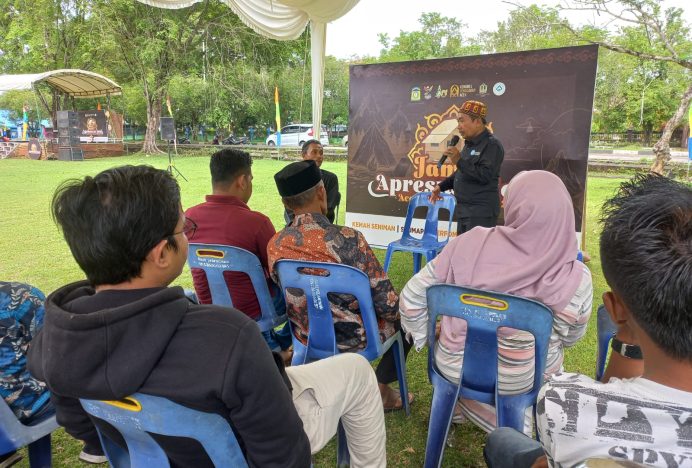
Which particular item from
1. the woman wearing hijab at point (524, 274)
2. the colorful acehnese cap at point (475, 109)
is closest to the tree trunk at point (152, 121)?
the colorful acehnese cap at point (475, 109)

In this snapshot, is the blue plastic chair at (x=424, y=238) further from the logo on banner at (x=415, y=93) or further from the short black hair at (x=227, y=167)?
the short black hair at (x=227, y=167)

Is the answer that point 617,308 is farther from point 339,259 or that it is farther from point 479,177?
point 479,177

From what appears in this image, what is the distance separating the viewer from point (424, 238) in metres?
4.75

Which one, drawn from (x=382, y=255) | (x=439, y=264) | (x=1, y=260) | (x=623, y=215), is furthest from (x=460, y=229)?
(x=1, y=260)

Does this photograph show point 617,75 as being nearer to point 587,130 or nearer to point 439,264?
point 587,130

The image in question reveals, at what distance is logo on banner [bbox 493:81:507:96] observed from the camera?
5066mm

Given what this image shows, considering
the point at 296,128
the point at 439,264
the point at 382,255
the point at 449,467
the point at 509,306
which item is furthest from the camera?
the point at 296,128

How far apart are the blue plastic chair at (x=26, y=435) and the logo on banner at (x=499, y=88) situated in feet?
16.8

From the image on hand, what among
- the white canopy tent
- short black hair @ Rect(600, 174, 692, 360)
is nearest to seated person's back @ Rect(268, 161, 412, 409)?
short black hair @ Rect(600, 174, 692, 360)

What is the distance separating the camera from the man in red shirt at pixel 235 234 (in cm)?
242

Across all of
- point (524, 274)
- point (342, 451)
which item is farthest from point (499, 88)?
point (342, 451)

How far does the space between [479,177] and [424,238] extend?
106 cm

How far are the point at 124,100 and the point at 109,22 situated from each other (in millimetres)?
15213

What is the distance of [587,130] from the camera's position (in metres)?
4.59
